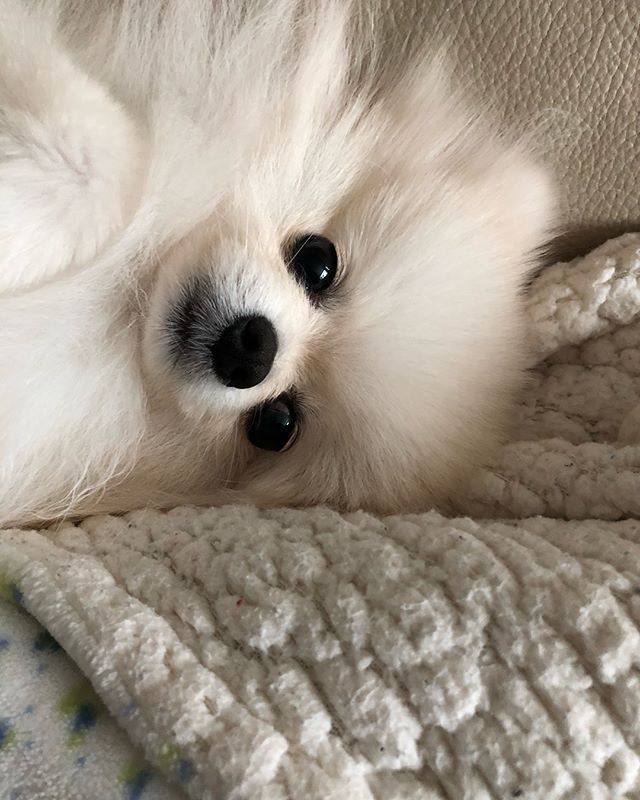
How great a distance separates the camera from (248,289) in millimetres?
1365

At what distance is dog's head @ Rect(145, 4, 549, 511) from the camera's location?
1.38 m

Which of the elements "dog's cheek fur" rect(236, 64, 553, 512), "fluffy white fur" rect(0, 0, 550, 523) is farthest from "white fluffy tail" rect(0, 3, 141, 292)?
"dog's cheek fur" rect(236, 64, 553, 512)

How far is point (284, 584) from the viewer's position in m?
1.10

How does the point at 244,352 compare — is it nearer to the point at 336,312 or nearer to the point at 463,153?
the point at 336,312

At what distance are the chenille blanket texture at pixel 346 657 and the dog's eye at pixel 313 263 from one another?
17.7 inches

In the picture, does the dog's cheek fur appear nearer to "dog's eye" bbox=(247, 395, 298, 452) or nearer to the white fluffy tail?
"dog's eye" bbox=(247, 395, 298, 452)

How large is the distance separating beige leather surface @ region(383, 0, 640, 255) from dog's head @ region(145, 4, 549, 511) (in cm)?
20

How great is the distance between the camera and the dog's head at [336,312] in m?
1.38

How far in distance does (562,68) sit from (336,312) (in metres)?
0.67

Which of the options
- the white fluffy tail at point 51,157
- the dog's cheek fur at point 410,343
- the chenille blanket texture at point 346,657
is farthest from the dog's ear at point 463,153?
the chenille blanket texture at point 346,657

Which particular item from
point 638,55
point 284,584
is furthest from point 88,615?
point 638,55

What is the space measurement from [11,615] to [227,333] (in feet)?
1.82

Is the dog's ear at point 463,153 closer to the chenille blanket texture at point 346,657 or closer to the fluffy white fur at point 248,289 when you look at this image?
the fluffy white fur at point 248,289

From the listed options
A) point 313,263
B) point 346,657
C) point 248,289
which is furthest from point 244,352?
point 346,657
